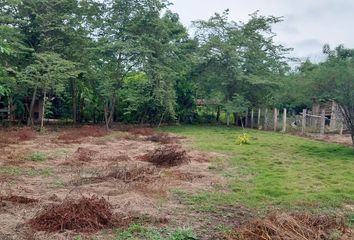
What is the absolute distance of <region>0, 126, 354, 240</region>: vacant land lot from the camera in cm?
496

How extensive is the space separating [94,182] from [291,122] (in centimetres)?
1652

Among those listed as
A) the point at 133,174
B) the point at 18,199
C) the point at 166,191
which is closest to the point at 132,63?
the point at 133,174

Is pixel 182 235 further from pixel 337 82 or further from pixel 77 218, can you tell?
pixel 337 82

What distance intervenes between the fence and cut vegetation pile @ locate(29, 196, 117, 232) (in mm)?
15746

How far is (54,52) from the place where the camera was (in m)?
19.6

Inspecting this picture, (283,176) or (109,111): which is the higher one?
(109,111)

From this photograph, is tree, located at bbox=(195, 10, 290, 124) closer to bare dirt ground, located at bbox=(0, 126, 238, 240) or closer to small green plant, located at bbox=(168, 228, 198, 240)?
bare dirt ground, located at bbox=(0, 126, 238, 240)

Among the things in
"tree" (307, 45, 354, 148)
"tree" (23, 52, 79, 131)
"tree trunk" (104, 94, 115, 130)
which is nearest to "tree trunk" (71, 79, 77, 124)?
"tree trunk" (104, 94, 115, 130)

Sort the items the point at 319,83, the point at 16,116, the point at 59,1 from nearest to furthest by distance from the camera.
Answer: the point at 319,83, the point at 59,1, the point at 16,116

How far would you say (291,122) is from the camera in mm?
22094

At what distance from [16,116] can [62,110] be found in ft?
9.45

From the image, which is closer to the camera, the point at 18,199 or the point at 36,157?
the point at 18,199

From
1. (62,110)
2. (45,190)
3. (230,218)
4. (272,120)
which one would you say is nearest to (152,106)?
(62,110)

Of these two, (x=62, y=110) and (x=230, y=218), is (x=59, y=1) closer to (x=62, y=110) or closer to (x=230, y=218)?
(x=62, y=110)
